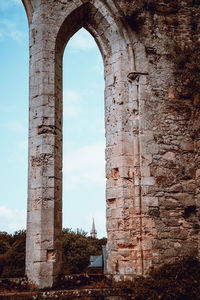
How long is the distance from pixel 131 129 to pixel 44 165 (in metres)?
1.46

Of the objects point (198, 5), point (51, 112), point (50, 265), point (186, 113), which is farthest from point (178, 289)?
point (198, 5)

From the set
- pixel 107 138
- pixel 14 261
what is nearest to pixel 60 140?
pixel 107 138

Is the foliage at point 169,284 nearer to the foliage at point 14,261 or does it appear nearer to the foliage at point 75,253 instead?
the foliage at point 14,261

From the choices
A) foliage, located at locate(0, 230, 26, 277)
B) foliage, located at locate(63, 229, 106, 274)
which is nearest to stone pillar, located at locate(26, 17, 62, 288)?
foliage, located at locate(0, 230, 26, 277)

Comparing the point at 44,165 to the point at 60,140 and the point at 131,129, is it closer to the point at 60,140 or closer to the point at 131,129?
Result: the point at 60,140

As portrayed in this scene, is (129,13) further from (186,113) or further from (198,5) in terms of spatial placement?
(186,113)

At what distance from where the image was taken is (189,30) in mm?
6016

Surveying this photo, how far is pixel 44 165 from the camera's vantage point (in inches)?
198

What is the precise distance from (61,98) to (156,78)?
1.58 m

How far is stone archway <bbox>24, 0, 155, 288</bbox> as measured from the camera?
16.1ft

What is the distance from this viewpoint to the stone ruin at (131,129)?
5004 mm

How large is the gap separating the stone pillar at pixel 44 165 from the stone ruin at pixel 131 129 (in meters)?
0.01

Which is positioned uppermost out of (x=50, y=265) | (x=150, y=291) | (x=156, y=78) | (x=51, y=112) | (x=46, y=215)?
(x=156, y=78)

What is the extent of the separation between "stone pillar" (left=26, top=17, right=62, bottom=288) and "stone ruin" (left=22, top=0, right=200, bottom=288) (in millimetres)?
14
